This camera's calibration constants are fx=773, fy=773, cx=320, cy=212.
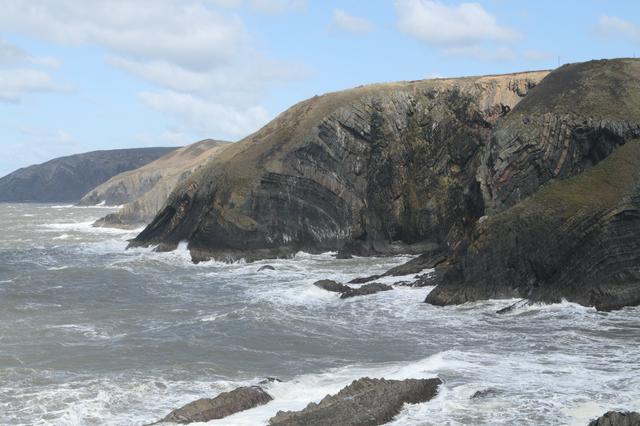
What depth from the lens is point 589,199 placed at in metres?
33.4

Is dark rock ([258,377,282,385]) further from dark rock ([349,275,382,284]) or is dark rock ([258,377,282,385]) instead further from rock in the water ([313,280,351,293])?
dark rock ([349,275,382,284])

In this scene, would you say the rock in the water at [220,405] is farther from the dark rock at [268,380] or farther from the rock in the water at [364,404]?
the rock in the water at [364,404]

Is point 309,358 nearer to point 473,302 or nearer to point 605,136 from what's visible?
point 473,302

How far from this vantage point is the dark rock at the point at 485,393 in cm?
1914

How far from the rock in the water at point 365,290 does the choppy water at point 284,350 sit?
62 centimetres

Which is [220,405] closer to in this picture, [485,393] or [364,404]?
[364,404]

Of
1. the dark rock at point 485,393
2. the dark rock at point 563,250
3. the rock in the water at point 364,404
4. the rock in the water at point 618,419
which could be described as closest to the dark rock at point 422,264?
the dark rock at point 563,250

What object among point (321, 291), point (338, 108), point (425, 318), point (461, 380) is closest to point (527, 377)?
point (461, 380)

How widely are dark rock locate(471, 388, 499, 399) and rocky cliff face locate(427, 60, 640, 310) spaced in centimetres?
1187

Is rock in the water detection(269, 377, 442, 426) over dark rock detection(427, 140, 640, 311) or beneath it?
beneath

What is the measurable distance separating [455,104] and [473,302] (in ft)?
101

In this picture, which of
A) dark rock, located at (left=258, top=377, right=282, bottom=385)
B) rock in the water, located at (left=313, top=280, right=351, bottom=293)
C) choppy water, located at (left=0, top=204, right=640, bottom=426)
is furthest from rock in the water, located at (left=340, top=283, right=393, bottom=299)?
dark rock, located at (left=258, top=377, right=282, bottom=385)

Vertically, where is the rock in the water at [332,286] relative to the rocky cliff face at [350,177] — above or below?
below

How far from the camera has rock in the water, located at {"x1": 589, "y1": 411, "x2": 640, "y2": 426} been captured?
15.6m
